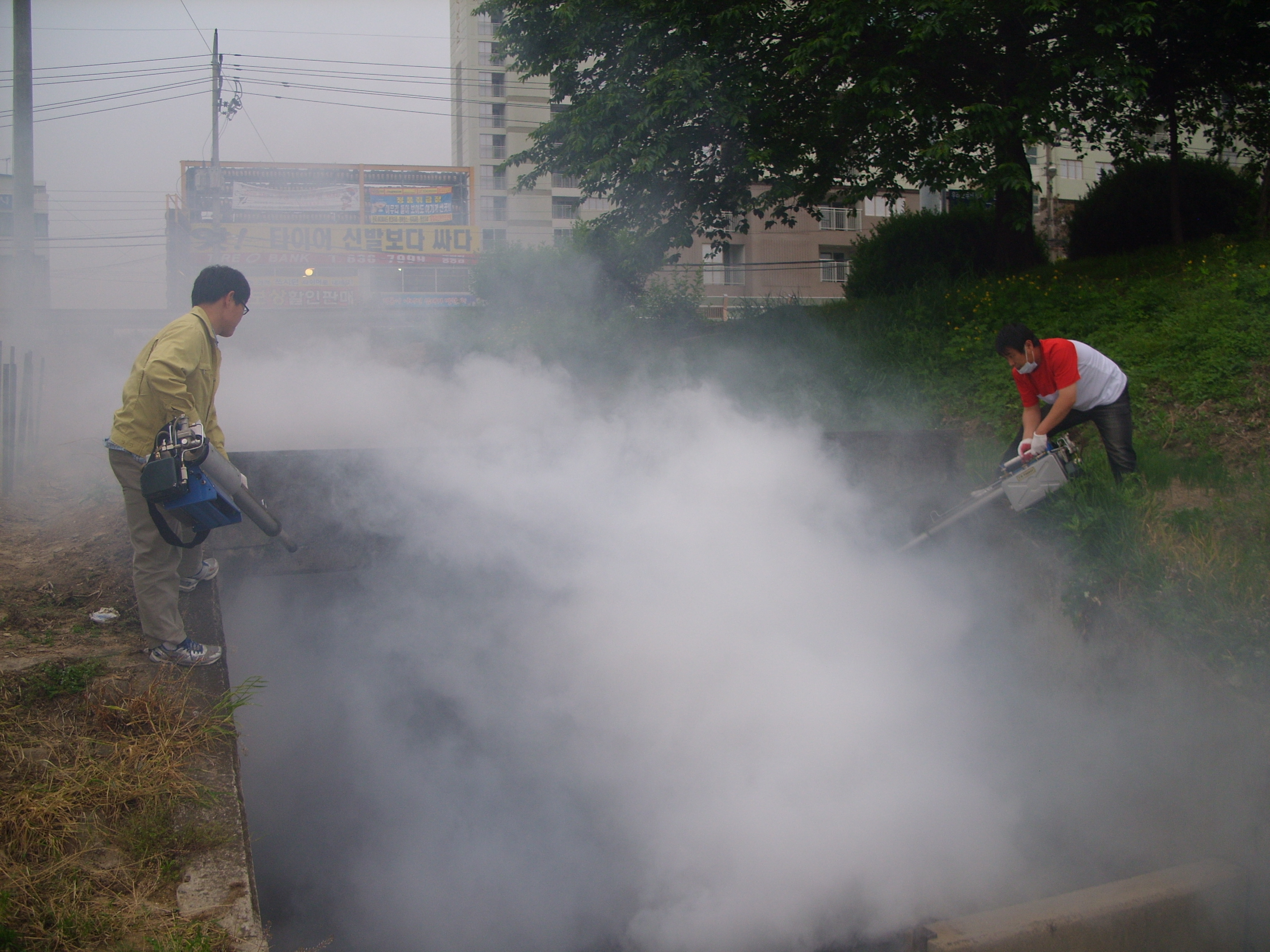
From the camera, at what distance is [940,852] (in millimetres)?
4266

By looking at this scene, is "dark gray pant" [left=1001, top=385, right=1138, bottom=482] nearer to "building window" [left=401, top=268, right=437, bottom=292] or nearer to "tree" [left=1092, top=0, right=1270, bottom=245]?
"tree" [left=1092, top=0, right=1270, bottom=245]

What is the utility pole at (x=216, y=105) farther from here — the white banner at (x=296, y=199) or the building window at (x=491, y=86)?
the building window at (x=491, y=86)

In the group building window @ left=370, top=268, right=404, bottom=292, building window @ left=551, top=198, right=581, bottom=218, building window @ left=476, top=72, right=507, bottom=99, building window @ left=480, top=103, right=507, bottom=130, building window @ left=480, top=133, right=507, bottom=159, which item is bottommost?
building window @ left=370, top=268, right=404, bottom=292

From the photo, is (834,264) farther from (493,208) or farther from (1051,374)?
(1051,374)

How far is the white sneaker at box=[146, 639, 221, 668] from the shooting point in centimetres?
333

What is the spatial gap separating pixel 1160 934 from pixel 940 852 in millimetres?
970

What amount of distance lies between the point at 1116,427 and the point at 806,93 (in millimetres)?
5425

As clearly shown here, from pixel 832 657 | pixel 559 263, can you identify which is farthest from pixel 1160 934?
pixel 559 263

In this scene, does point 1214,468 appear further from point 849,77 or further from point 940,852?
point 849,77

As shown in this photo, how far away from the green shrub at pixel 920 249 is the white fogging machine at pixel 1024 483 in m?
5.08

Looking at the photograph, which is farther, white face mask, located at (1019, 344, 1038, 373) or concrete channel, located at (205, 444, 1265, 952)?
white face mask, located at (1019, 344, 1038, 373)

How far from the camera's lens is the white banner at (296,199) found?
87.5ft

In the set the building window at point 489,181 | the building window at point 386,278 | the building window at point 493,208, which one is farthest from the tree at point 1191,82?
the building window at point 489,181

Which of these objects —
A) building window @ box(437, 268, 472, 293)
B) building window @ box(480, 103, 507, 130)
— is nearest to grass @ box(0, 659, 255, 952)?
building window @ box(437, 268, 472, 293)
